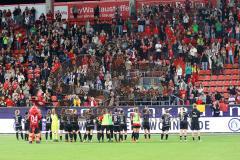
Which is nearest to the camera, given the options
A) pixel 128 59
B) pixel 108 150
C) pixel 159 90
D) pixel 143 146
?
pixel 108 150

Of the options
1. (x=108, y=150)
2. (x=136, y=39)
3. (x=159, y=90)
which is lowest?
(x=108, y=150)

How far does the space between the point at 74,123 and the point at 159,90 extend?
9.78 m

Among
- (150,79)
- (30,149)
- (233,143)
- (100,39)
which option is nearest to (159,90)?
(150,79)

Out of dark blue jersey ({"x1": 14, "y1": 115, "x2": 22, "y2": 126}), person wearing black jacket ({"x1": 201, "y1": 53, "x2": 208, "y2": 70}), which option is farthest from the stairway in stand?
dark blue jersey ({"x1": 14, "y1": 115, "x2": 22, "y2": 126})

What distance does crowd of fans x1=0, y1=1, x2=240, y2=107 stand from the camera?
4362 centimetres

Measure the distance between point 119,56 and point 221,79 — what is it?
6.96 m

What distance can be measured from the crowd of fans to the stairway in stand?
0.40m

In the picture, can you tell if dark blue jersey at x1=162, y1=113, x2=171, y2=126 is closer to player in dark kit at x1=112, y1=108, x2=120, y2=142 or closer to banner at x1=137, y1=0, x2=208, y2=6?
player in dark kit at x1=112, y1=108, x2=120, y2=142

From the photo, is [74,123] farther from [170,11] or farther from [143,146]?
[170,11]

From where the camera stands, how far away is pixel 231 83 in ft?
145

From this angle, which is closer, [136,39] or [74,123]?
[74,123]

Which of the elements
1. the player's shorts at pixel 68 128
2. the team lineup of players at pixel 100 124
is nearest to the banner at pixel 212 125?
the team lineup of players at pixel 100 124

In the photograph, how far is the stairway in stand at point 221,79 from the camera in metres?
44.1

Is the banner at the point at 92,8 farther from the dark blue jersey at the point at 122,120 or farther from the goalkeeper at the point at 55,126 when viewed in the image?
the dark blue jersey at the point at 122,120
